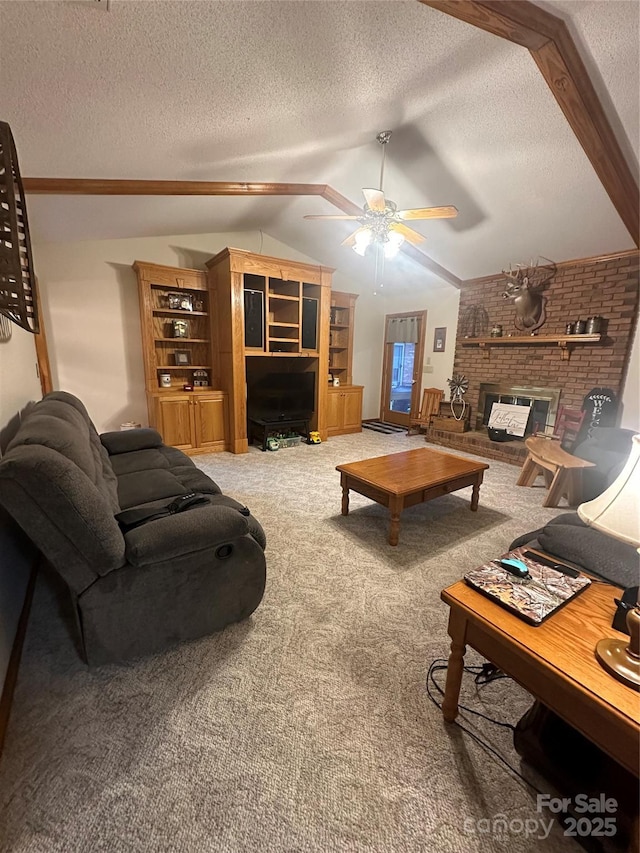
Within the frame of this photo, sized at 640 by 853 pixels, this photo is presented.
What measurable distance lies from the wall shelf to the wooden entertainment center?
237 cm

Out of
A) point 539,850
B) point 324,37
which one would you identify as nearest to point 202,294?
point 324,37

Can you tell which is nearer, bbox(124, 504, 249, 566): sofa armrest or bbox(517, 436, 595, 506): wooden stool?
bbox(124, 504, 249, 566): sofa armrest

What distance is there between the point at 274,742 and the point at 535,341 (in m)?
5.11

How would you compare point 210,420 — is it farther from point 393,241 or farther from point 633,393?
point 633,393

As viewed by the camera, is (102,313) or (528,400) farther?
(528,400)

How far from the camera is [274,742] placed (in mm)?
1231

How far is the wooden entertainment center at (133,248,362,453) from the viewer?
14.5 ft

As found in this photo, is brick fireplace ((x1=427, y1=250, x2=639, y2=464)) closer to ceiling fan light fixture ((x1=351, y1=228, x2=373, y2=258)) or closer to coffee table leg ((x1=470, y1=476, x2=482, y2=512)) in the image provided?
coffee table leg ((x1=470, y1=476, x2=482, y2=512))

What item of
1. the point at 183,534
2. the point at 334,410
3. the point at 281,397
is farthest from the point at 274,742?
the point at 334,410

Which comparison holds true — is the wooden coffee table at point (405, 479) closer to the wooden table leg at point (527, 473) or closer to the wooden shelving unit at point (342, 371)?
the wooden table leg at point (527, 473)

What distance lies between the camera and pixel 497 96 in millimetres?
2461

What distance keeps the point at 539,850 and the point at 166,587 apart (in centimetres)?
146

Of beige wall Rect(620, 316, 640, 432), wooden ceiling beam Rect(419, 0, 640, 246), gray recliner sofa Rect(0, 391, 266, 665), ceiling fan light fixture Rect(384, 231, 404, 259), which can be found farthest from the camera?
beige wall Rect(620, 316, 640, 432)

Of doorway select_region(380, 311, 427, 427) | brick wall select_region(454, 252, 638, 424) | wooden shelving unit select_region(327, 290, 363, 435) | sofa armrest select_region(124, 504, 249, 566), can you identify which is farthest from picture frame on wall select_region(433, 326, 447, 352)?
sofa armrest select_region(124, 504, 249, 566)
